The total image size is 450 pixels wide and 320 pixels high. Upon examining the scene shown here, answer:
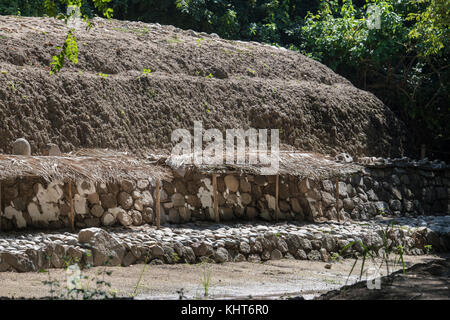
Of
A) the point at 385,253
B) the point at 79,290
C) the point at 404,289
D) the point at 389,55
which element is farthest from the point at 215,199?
the point at 389,55

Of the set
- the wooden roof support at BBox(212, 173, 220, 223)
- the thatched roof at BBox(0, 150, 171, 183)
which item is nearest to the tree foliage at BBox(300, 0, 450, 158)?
the wooden roof support at BBox(212, 173, 220, 223)

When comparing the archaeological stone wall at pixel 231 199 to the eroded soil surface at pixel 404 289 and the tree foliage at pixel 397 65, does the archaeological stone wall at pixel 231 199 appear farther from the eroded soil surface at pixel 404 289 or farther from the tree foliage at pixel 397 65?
the eroded soil surface at pixel 404 289

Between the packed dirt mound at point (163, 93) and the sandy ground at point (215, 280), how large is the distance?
4.18m

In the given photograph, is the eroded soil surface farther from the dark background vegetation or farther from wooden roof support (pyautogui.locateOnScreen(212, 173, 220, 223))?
the dark background vegetation

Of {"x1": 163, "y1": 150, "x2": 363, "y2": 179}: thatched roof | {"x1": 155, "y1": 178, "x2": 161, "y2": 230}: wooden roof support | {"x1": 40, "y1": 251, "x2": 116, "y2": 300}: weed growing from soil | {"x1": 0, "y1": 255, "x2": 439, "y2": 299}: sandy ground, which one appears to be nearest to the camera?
{"x1": 40, "y1": 251, "x2": 116, "y2": 300}: weed growing from soil

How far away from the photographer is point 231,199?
11031mm

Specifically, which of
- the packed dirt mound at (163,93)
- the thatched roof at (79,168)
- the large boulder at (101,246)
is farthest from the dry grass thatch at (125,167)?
the large boulder at (101,246)

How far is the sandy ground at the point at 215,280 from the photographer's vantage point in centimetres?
631

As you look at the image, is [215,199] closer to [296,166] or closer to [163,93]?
[296,166]

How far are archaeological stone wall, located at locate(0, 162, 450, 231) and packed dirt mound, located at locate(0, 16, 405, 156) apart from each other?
1.70m

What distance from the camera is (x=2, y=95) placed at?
11.1m

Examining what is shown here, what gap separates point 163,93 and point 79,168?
4.45m

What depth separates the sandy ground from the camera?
6306 millimetres
